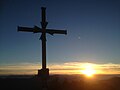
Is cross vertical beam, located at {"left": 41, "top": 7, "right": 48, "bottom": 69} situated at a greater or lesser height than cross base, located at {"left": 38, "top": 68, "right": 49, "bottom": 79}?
greater

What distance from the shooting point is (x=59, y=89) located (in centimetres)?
3116

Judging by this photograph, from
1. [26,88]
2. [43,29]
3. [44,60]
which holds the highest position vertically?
[43,29]

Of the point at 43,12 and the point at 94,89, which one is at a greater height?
the point at 43,12

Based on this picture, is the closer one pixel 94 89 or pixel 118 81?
pixel 94 89

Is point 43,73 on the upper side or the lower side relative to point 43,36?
lower

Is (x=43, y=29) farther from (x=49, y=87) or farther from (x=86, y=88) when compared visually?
(x=86, y=88)

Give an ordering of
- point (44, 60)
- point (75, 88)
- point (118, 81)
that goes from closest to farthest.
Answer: point (44, 60), point (75, 88), point (118, 81)

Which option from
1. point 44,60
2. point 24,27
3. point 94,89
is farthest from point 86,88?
point 24,27

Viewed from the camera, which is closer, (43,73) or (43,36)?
(43,73)

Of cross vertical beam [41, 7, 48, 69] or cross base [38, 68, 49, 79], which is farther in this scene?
cross vertical beam [41, 7, 48, 69]

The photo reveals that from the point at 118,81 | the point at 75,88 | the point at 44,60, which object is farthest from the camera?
the point at 118,81

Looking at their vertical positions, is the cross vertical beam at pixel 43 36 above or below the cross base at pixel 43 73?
above

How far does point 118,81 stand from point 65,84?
8.02m

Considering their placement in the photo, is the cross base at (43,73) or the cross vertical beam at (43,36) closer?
the cross base at (43,73)
